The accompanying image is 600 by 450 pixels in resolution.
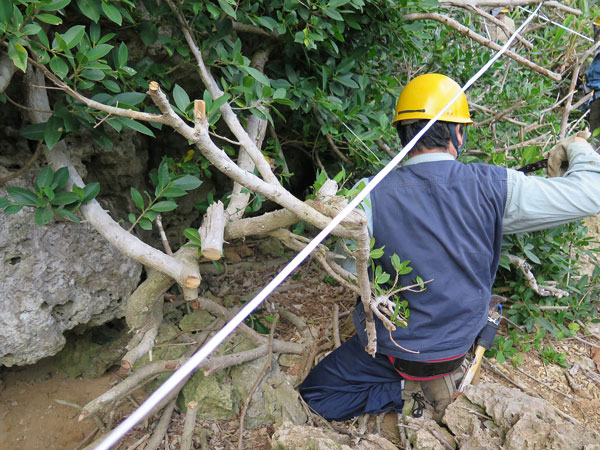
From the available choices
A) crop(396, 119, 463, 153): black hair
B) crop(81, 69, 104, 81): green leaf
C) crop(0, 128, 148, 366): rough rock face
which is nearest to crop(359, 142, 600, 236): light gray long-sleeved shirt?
crop(396, 119, 463, 153): black hair

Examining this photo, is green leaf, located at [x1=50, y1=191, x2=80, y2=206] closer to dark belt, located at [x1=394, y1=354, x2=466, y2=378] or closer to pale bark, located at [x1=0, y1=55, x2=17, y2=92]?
pale bark, located at [x1=0, y1=55, x2=17, y2=92]

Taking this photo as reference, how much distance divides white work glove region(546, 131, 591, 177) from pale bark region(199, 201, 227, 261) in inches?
A: 67.0

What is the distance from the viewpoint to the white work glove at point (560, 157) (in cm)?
200

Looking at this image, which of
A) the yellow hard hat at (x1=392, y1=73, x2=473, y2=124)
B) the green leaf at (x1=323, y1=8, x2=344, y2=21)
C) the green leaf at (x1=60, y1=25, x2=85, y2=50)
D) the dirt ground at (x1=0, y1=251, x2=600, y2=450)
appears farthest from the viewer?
the dirt ground at (x1=0, y1=251, x2=600, y2=450)

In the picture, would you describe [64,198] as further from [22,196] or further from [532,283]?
[532,283]

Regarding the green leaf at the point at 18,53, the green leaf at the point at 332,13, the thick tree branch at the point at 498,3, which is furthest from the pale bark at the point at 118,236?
the thick tree branch at the point at 498,3

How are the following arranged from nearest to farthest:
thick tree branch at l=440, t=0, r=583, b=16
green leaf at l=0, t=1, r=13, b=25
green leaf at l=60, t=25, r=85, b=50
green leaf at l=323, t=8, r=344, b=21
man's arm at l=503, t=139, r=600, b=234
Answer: green leaf at l=0, t=1, r=13, b=25 < green leaf at l=60, t=25, r=85, b=50 < man's arm at l=503, t=139, r=600, b=234 < green leaf at l=323, t=8, r=344, b=21 < thick tree branch at l=440, t=0, r=583, b=16

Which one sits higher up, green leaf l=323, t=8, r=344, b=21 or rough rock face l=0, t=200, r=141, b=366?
green leaf l=323, t=8, r=344, b=21

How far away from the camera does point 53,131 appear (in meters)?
1.68

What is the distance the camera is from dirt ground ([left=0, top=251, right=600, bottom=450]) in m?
2.21

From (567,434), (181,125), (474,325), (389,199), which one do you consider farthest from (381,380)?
(181,125)

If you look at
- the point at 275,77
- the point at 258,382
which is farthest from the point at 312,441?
the point at 275,77

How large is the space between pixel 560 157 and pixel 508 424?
131cm

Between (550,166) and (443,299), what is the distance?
0.94 meters
